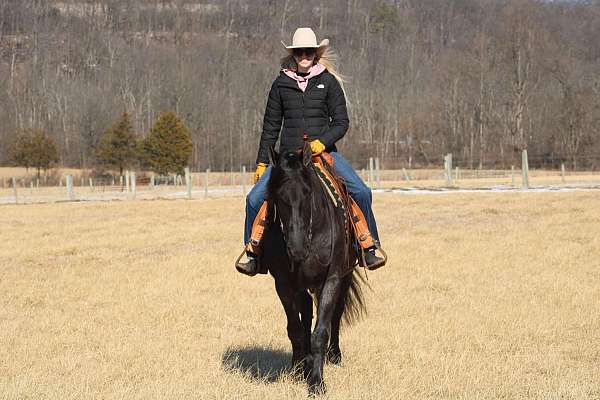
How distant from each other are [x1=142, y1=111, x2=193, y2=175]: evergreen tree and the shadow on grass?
6632 cm

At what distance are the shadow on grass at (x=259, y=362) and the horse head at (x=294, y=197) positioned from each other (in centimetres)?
155

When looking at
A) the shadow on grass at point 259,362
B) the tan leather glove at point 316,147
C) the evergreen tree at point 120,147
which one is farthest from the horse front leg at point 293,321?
the evergreen tree at point 120,147

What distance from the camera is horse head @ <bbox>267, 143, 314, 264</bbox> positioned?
19.8 feet

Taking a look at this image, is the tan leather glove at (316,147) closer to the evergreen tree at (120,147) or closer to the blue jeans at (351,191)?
the blue jeans at (351,191)

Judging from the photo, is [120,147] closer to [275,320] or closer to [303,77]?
[275,320]

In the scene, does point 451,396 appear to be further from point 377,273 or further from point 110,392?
point 377,273

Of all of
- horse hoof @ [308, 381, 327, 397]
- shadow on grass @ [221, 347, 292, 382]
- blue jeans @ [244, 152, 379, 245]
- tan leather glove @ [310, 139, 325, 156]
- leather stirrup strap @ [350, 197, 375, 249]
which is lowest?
shadow on grass @ [221, 347, 292, 382]

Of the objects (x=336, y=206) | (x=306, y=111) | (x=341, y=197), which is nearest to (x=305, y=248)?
(x=336, y=206)

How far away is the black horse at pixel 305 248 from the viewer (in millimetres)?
6113

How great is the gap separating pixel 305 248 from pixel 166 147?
69.2m

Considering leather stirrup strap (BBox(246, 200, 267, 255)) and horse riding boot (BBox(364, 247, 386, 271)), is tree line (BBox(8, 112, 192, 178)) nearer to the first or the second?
horse riding boot (BBox(364, 247, 386, 271))

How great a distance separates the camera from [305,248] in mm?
6109

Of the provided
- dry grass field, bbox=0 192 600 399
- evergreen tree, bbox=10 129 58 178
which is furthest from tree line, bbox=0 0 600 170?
dry grass field, bbox=0 192 600 399

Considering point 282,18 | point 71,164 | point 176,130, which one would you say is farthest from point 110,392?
point 282,18
